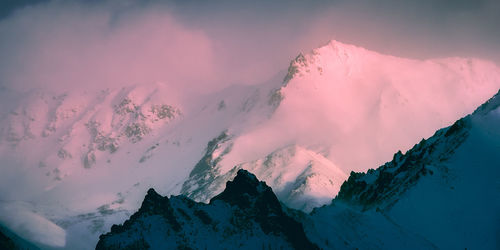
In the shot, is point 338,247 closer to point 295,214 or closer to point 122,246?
point 295,214

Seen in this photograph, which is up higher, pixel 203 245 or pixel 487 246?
pixel 203 245

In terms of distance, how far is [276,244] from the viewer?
618ft

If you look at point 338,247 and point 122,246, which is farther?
point 338,247

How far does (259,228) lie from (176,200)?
85.7 ft

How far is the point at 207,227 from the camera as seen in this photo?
7431 inches

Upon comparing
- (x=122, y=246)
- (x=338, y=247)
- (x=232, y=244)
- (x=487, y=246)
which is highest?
(x=122, y=246)

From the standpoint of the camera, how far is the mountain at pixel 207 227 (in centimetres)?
18088

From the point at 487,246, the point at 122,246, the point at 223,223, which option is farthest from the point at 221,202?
the point at 487,246

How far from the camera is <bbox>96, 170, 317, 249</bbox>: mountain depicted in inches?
7121

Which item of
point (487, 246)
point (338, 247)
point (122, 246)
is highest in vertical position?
point (122, 246)

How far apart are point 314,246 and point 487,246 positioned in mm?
53901

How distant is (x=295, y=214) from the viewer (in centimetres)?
19950

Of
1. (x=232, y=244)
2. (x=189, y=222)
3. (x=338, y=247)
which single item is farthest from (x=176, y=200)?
(x=338, y=247)

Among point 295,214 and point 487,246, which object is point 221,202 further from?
point 487,246
